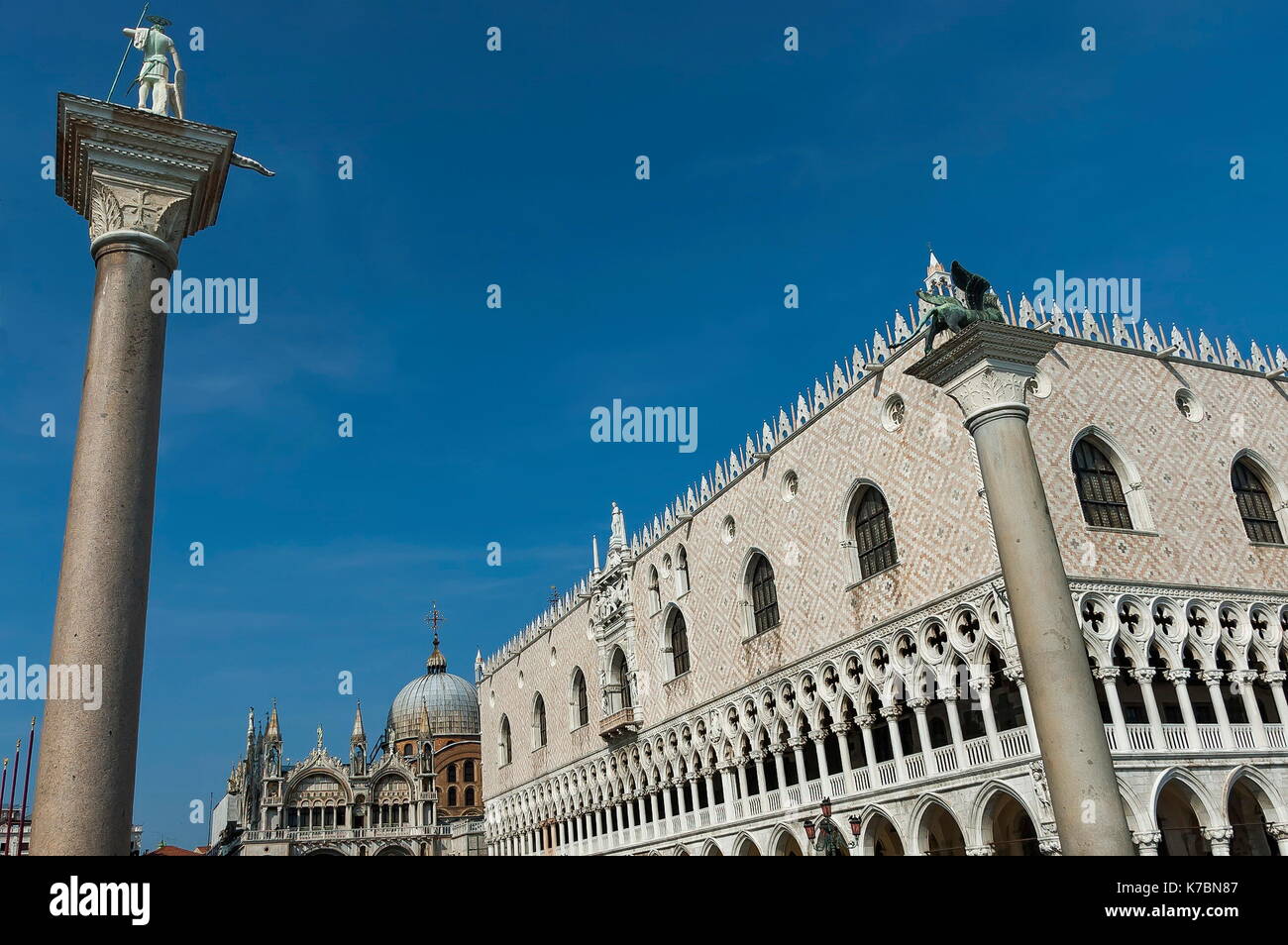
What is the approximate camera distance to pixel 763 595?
27.1m

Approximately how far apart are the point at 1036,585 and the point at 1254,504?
17942 millimetres

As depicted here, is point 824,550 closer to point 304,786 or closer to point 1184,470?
point 1184,470

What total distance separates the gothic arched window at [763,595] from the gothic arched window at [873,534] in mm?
3378

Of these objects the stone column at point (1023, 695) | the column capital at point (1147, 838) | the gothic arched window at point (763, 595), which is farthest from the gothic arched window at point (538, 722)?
the column capital at point (1147, 838)

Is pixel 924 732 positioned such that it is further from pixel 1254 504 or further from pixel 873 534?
pixel 1254 504

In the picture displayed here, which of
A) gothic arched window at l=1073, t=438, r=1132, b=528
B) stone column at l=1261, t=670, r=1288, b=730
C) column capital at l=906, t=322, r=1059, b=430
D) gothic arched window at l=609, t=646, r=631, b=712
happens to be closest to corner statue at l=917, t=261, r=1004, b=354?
column capital at l=906, t=322, r=1059, b=430

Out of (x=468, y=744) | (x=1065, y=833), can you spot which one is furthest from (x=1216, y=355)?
(x=468, y=744)

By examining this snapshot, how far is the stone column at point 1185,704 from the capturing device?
18.8 m

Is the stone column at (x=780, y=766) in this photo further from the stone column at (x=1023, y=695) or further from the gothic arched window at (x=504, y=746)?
the gothic arched window at (x=504, y=746)
